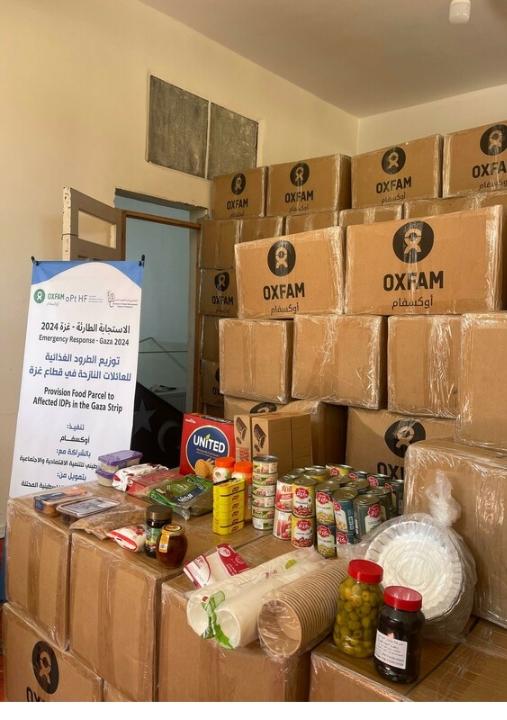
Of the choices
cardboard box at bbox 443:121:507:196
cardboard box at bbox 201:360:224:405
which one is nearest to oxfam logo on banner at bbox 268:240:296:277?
cardboard box at bbox 443:121:507:196

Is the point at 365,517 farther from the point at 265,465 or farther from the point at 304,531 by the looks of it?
the point at 265,465

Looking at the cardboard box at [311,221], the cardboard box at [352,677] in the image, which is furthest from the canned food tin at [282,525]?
the cardboard box at [311,221]

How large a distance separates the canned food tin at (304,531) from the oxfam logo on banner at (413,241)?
0.90 metres

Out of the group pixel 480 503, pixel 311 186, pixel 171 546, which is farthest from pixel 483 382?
pixel 311 186

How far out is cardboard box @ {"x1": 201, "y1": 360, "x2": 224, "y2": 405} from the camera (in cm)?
343

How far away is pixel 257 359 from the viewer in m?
2.10

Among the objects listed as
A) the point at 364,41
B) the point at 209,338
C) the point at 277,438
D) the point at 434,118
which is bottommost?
the point at 277,438

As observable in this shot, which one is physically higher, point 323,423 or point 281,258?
point 281,258

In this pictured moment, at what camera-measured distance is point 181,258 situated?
5.31 meters

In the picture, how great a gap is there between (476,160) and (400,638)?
7.64 ft

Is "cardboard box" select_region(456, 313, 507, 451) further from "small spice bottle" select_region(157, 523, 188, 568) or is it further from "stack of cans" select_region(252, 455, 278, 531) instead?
"small spice bottle" select_region(157, 523, 188, 568)

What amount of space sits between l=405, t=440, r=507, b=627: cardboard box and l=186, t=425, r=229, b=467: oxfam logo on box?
765 millimetres

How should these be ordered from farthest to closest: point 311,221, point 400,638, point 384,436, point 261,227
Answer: point 261,227 < point 311,221 < point 384,436 < point 400,638

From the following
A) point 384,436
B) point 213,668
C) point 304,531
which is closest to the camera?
point 213,668
